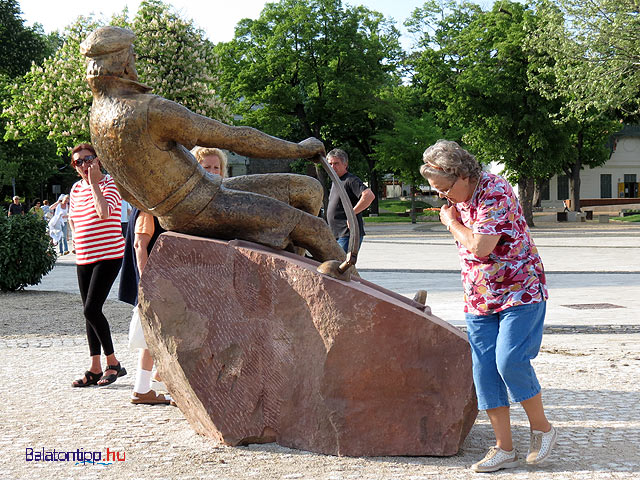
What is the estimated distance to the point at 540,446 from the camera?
162 inches

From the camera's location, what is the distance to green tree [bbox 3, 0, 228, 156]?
29.0 meters

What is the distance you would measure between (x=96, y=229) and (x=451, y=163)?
329cm

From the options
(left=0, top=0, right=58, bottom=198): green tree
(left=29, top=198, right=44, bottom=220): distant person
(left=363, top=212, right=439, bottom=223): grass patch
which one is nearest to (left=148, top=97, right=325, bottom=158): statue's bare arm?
(left=29, top=198, right=44, bottom=220): distant person

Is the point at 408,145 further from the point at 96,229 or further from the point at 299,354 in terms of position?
the point at 299,354

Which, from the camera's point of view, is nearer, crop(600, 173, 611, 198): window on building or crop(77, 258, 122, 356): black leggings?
crop(77, 258, 122, 356): black leggings

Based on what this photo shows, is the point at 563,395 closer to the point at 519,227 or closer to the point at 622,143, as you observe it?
the point at 519,227

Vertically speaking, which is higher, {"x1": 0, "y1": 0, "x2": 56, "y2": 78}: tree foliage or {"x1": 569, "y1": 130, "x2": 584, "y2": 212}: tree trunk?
{"x1": 0, "y1": 0, "x2": 56, "y2": 78}: tree foliage

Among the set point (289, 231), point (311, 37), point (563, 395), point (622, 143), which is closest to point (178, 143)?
point (289, 231)

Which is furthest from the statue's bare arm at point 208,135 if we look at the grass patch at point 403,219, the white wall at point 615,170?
the white wall at point 615,170

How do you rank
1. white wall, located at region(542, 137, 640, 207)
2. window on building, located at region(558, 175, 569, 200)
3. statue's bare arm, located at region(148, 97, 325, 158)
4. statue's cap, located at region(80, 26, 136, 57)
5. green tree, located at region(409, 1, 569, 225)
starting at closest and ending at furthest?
statue's bare arm, located at region(148, 97, 325, 158) → statue's cap, located at region(80, 26, 136, 57) → green tree, located at region(409, 1, 569, 225) → window on building, located at region(558, 175, 569, 200) → white wall, located at region(542, 137, 640, 207)

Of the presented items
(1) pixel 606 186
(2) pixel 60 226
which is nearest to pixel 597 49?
(2) pixel 60 226

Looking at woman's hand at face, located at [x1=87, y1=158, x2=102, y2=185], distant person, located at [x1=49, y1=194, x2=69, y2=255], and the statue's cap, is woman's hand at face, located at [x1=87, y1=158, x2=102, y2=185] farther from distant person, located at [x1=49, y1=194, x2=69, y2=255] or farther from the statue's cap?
distant person, located at [x1=49, y1=194, x2=69, y2=255]

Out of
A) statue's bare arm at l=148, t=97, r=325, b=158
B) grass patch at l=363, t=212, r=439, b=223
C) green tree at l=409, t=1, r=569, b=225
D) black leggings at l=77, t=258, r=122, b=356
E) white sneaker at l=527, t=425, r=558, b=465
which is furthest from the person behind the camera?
grass patch at l=363, t=212, r=439, b=223

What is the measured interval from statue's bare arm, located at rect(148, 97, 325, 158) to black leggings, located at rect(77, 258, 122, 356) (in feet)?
6.31
